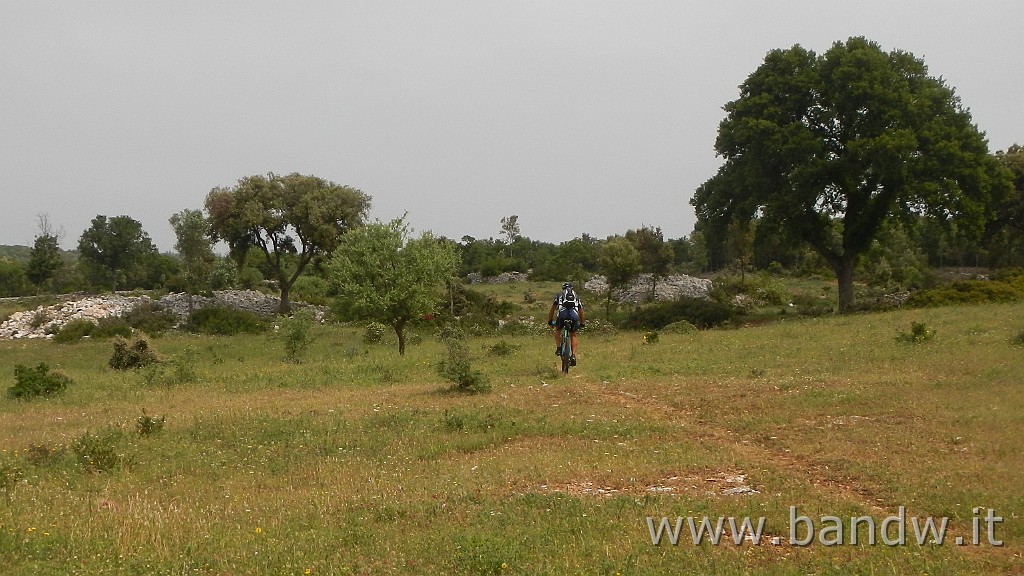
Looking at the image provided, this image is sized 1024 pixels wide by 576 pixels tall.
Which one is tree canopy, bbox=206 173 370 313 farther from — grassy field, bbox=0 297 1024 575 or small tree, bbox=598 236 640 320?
grassy field, bbox=0 297 1024 575

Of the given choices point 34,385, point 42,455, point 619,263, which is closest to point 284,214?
point 619,263

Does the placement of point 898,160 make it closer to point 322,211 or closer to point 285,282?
point 322,211

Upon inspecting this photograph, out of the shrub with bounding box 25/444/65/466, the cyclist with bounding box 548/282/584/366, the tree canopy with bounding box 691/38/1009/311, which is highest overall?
the tree canopy with bounding box 691/38/1009/311

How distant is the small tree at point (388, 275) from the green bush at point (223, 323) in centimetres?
1721

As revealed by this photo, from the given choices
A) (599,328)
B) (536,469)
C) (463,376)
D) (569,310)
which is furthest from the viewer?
(599,328)

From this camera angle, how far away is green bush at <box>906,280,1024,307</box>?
33.4 meters

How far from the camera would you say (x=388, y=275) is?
28578mm

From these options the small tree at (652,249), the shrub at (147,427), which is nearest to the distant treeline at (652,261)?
the small tree at (652,249)

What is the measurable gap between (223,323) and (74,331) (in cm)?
753

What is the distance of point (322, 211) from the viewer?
169ft

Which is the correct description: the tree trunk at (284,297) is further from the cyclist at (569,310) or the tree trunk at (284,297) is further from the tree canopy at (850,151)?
the cyclist at (569,310)

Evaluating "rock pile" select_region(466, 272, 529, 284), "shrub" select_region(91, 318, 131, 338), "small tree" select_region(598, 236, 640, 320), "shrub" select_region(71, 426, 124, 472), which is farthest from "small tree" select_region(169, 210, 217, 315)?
"shrub" select_region(71, 426, 124, 472)

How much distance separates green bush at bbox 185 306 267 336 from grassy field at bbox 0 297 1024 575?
24.4m

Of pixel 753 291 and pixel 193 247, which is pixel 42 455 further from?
pixel 753 291
